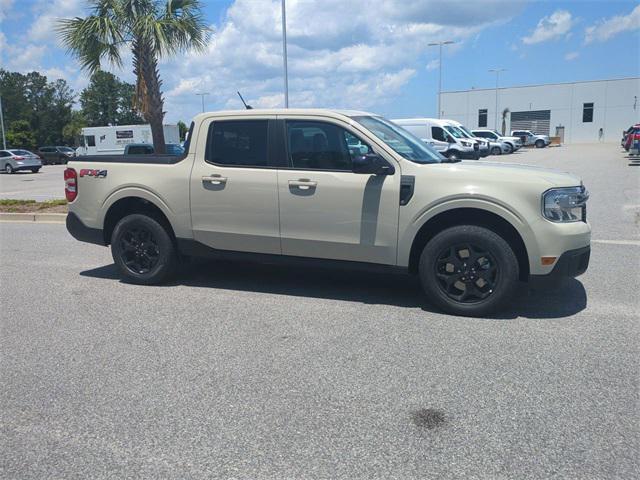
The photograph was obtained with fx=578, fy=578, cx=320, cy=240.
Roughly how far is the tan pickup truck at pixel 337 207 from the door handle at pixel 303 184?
1 centimetres

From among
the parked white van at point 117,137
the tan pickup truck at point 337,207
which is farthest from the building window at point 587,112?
the tan pickup truck at point 337,207

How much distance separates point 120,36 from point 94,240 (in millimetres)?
10073

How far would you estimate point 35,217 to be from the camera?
1213 cm

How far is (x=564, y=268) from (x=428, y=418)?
2.27 metres

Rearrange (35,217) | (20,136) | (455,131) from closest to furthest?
(35,217)
(455,131)
(20,136)

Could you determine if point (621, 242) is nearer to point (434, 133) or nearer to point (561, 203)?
point (561, 203)

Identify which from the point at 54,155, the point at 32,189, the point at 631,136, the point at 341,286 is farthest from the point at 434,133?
the point at 54,155

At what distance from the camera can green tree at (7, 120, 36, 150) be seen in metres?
69.0

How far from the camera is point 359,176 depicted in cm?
539

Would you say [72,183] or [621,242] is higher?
[72,183]

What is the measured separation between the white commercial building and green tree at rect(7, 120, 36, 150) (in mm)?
57604

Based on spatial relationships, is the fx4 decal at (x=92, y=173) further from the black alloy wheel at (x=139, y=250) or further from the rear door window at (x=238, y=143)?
the rear door window at (x=238, y=143)

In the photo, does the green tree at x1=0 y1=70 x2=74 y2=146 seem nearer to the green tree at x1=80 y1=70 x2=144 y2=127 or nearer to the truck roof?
the green tree at x1=80 y1=70 x2=144 y2=127

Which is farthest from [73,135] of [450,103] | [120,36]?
[120,36]
